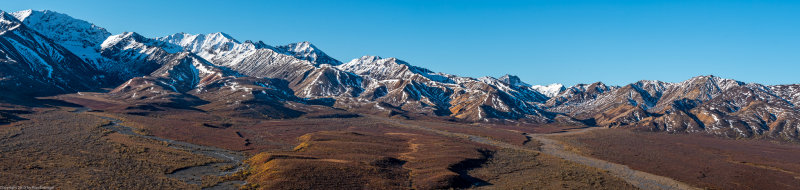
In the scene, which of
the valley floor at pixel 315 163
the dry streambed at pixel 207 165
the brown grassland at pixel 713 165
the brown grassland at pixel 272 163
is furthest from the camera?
the brown grassland at pixel 713 165

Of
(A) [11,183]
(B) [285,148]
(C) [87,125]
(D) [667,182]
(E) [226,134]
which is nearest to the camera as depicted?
(A) [11,183]

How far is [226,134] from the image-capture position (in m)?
118

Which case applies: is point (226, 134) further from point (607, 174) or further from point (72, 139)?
point (607, 174)

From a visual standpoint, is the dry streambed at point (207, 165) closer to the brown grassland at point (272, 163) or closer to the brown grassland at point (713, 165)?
the brown grassland at point (272, 163)

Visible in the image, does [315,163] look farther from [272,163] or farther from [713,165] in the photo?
[713,165]

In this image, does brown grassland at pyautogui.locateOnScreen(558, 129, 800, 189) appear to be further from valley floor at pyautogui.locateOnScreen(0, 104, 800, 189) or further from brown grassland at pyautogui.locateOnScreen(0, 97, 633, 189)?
brown grassland at pyautogui.locateOnScreen(0, 97, 633, 189)

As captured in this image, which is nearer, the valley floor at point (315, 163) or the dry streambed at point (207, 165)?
the valley floor at point (315, 163)

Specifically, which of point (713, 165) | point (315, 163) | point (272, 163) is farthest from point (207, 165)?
point (713, 165)

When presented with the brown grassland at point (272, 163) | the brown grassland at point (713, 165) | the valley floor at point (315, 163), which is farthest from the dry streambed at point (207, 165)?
the brown grassland at point (713, 165)

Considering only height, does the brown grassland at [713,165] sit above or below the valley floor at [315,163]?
above

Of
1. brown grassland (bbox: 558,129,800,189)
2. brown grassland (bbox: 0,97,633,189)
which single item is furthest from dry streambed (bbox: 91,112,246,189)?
brown grassland (bbox: 558,129,800,189)

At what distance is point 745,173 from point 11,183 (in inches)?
5025

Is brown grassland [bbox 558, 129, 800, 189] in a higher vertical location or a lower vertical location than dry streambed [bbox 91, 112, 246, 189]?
higher

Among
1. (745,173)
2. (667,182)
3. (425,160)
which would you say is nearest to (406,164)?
(425,160)
